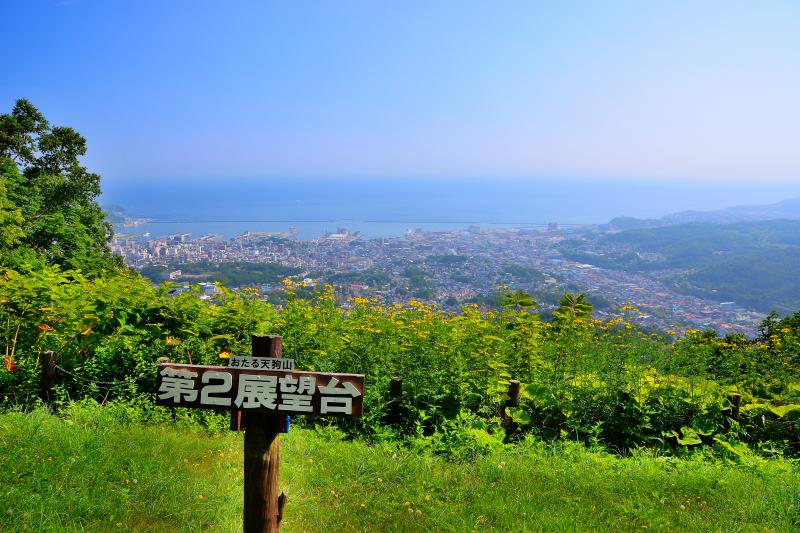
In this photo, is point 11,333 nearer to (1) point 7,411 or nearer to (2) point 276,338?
(1) point 7,411

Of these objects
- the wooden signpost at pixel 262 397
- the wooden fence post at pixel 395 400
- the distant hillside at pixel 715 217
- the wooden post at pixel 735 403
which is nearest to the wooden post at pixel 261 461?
the wooden signpost at pixel 262 397

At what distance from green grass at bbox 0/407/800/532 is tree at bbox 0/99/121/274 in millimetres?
8733

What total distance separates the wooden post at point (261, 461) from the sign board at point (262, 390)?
0.13m

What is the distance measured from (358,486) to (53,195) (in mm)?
16641

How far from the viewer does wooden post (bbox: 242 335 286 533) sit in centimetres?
325

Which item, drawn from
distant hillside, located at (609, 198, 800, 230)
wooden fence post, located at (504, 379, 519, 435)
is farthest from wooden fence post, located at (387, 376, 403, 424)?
distant hillside, located at (609, 198, 800, 230)

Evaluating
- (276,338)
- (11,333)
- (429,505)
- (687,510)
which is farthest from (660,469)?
(11,333)

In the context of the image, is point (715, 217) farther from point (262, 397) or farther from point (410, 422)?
point (262, 397)

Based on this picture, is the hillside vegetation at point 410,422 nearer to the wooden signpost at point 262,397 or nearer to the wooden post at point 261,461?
the wooden post at point 261,461

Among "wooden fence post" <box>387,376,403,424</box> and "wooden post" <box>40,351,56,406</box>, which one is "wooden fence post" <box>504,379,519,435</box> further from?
"wooden post" <box>40,351,56,406</box>

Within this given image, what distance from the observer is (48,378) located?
6027 mm

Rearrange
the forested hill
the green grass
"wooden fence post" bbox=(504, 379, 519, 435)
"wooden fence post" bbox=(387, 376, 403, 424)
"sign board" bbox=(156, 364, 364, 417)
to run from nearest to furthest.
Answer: "sign board" bbox=(156, 364, 364, 417)
the green grass
"wooden fence post" bbox=(387, 376, 403, 424)
"wooden fence post" bbox=(504, 379, 519, 435)
the forested hill

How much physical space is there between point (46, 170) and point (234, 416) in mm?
18561

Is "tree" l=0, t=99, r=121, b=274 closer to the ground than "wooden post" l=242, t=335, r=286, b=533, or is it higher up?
higher up
